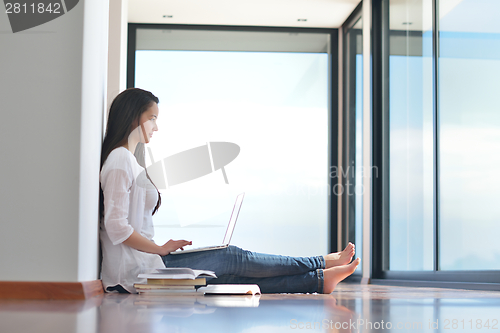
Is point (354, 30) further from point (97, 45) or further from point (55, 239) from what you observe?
point (55, 239)

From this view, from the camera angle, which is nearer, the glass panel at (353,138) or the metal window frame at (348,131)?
the glass panel at (353,138)

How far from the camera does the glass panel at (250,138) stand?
4.32 meters

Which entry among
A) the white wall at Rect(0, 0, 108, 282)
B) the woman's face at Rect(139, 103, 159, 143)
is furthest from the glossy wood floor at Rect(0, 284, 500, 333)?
the woman's face at Rect(139, 103, 159, 143)

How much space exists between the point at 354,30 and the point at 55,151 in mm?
3451

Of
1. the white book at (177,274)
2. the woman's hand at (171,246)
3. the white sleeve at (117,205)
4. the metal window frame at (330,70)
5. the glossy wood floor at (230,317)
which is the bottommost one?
the white book at (177,274)

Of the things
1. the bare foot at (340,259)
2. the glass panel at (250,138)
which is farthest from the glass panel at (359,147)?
the bare foot at (340,259)

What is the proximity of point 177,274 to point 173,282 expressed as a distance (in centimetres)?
3

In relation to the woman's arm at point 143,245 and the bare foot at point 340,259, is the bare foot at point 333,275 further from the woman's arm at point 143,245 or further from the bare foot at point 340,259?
the woman's arm at point 143,245

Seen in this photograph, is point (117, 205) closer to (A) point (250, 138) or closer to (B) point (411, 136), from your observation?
(B) point (411, 136)

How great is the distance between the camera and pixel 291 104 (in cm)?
447

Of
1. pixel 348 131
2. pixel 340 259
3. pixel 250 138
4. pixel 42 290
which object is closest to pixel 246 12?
A: pixel 250 138

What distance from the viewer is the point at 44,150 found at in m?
1.49

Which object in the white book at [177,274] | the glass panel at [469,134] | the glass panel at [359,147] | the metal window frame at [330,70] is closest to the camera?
the white book at [177,274]

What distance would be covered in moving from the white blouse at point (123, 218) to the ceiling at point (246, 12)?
8.75ft
